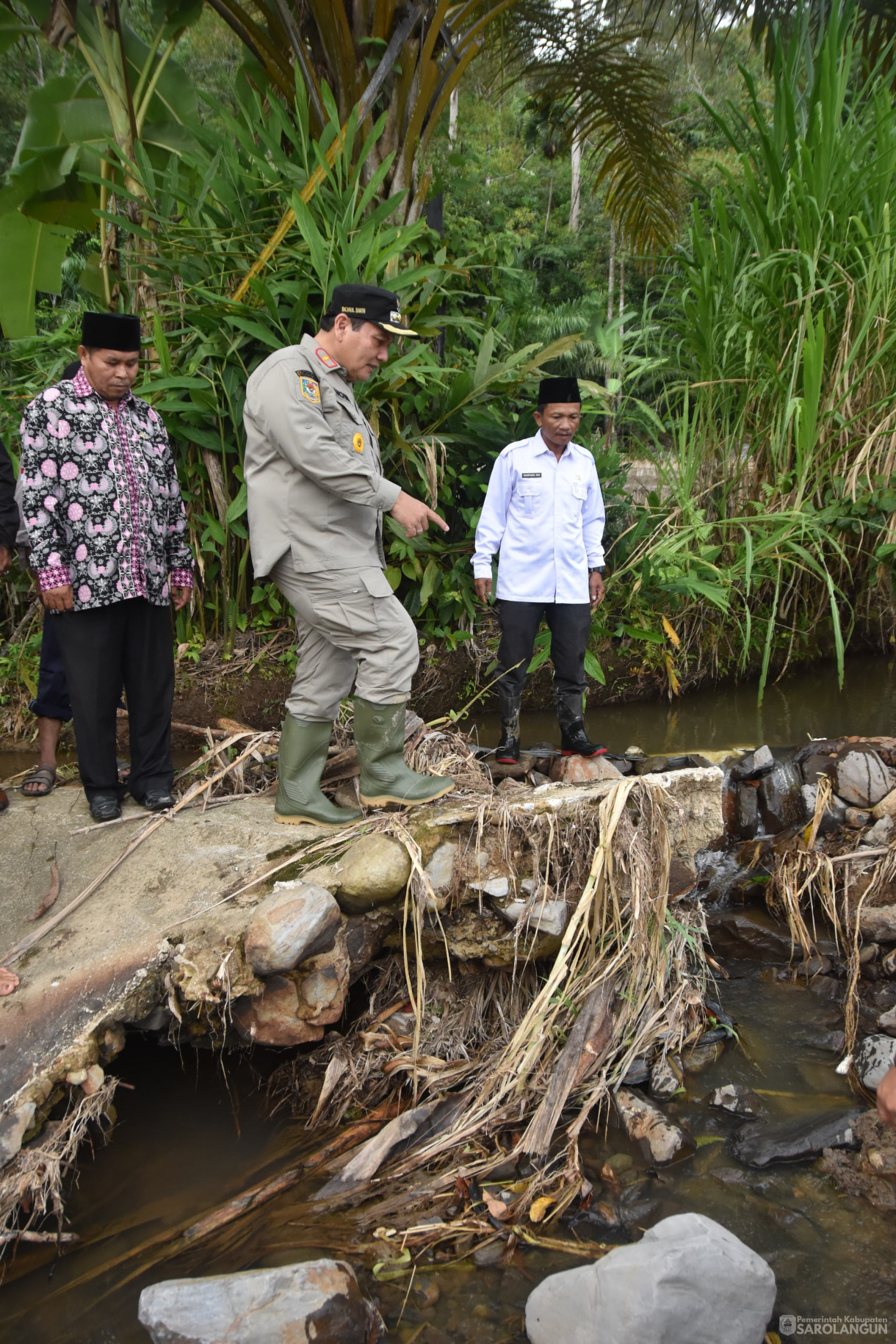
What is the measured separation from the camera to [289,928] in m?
2.68

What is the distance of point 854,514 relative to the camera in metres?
5.77

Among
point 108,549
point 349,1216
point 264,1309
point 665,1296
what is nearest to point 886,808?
point 665,1296

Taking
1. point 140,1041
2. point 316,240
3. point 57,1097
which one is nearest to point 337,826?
point 140,1041

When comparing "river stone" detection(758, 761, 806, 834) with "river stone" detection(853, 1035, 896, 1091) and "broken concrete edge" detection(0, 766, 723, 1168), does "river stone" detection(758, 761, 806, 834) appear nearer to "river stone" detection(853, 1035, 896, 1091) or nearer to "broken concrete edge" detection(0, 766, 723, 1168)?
"broken concrete edge" detection(0, 766, 723, 1168)

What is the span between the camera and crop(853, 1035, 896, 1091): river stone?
2.82m

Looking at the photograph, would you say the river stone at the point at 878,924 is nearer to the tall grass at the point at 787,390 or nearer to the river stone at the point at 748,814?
the river stone at the point at 748,814

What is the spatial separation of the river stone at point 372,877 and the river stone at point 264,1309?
98 centimetres

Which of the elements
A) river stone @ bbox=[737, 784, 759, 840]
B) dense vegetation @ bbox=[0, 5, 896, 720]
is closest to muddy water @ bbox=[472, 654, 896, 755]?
dense vegetation @ bbox=[0, 5, 896, 720]

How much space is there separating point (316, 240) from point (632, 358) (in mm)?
2574

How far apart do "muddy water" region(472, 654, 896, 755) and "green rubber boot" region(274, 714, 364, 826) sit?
2.07m

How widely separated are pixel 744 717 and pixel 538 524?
2285 mm

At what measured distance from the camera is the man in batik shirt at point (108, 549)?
10.1 feet

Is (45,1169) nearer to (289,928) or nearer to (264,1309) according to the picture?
Answer: (264,1309)

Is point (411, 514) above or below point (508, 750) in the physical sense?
above
